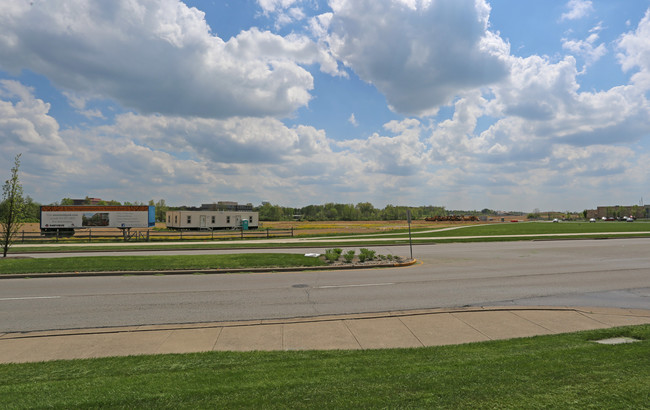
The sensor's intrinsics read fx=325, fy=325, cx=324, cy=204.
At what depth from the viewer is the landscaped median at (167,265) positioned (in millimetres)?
14578

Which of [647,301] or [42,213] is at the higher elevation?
[42,213]

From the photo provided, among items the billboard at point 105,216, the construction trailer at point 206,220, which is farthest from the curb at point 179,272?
the construction trailer at point 206,220

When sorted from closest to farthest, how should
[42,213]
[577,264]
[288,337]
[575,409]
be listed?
[575,409]
[288,337]
[577,264]
[42,213]

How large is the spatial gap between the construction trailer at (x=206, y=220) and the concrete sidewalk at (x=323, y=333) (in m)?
41.6

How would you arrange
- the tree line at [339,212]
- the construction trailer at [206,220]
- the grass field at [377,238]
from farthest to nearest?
the tree line at [339,212]
the construction trailer at [206,220]
the grass field at [377,238]

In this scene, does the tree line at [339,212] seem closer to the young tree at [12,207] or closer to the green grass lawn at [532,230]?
the green grass lawn at [532,230]

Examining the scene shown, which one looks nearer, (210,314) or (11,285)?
(210,314)

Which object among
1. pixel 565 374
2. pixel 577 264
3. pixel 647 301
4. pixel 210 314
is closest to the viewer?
pixel 565 374

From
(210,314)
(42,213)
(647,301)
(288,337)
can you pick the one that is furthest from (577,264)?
(42,213)

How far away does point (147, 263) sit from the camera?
16141mm

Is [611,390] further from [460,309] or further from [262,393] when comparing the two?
[460,309]

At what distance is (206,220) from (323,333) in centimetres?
4685

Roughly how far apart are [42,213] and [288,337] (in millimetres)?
42974

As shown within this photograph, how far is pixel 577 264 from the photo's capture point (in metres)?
16.5
